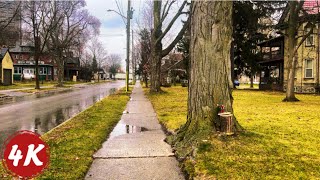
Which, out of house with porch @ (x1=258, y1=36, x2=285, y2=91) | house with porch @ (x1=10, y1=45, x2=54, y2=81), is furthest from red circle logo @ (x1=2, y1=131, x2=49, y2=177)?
house with porch @ (x1=10, y1=45, x2=54, y2=81)

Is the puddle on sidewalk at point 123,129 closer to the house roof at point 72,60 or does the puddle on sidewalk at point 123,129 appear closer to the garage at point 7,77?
the garage at point 7,77

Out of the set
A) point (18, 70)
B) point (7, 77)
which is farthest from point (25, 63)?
point (7, 77)

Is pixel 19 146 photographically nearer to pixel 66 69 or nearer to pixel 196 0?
pixel 196 0

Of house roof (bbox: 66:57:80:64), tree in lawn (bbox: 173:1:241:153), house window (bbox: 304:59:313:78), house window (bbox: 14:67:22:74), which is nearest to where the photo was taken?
tree in lawn (bbox: 173:1:241:153)

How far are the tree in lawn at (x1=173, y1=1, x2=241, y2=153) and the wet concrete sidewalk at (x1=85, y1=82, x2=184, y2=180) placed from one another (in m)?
0.68

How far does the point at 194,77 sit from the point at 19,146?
476cm

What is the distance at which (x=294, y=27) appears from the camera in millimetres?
20891

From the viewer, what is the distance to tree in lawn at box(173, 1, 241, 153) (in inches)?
287

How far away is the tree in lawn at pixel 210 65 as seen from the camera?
7.29m

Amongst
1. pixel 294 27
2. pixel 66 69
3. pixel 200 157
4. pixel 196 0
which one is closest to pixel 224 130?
pixel 200 157

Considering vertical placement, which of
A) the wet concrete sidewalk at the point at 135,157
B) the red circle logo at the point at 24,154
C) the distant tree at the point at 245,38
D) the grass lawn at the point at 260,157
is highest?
the distant tree at the point at 245,38

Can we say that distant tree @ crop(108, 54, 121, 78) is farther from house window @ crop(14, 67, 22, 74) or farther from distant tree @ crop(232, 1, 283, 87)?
distant tree @ crop(232, 1, 283, 87)

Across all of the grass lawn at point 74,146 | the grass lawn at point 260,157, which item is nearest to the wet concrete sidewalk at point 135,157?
the grass lawn at point 74,146

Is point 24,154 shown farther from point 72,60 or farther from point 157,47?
point 72,60
